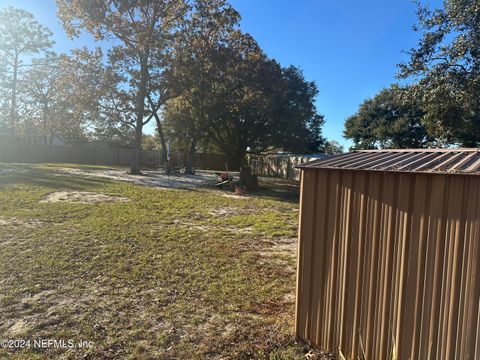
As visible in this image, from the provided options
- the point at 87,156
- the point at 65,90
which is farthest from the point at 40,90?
the point at 65,90

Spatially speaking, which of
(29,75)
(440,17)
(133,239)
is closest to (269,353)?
(133,239)

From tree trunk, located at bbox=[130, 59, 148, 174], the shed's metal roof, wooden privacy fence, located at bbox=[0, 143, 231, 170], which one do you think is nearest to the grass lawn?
the shed's metal roof

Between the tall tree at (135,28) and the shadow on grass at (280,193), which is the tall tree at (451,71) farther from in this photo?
the tall tree at (135,28)

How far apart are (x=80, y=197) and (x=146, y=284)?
6.99 meters

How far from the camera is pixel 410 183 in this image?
7.27ft

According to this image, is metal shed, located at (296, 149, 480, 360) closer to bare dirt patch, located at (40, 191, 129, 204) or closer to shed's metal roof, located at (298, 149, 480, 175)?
shed's metal roof, located at (298, 149, 480, 175)

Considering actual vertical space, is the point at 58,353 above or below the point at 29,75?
below

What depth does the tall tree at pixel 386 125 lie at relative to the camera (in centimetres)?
2495

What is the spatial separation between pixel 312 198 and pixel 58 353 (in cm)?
238

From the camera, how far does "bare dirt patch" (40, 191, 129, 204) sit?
9.21m

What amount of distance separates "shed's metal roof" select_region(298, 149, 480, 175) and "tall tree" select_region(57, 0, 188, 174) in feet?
59.2

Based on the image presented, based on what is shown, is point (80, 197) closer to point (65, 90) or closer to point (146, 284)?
point (146, 284)

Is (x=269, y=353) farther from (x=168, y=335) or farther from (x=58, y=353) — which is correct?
Answer: (x=58, y=353)

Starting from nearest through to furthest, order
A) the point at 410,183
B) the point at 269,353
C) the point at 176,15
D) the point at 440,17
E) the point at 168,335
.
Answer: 1. the point at 410,183
2. the point at 269,353
3. the point at 168,335
4. the point at 440,17
5. the point at 176,15
